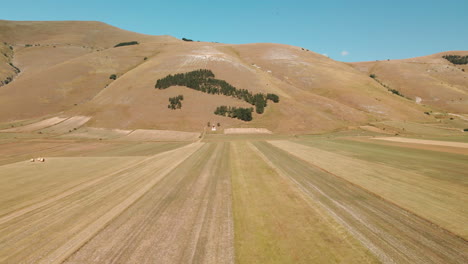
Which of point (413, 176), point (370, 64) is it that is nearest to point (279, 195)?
point (413, 176)

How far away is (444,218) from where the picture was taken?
35.2 feet

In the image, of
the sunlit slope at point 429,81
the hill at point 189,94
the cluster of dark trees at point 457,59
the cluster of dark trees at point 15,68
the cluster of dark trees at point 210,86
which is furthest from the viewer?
the cluster of dark trees at point 457,59

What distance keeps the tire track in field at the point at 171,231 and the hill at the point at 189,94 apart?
44.0 meters

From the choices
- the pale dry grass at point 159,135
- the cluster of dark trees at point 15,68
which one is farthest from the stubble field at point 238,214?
the cluster of dark trees at point 15,68

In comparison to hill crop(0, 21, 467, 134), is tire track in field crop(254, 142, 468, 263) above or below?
below

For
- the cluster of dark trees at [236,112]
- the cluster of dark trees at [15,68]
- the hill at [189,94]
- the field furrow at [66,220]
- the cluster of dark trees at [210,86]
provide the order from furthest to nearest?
the cluster of dark trees at [15,68] < the cluster of dark trees at [210,86] < the hill at [189,94] < the cluster of dark trees at [236,112] < the field furrow at [66,220]

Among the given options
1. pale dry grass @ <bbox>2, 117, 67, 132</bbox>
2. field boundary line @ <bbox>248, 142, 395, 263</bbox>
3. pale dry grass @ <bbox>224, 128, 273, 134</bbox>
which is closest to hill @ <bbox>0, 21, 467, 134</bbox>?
pale dry grass @ <bbox>224, 128, 273, 134</bbox>

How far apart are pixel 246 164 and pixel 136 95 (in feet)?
218

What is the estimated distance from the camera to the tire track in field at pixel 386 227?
26.7 feet

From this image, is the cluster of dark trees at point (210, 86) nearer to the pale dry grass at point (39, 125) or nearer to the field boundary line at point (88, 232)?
the pale dry grass at point (39, 125)

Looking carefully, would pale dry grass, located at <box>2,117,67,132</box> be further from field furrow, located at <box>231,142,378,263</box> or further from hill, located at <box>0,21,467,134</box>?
field furrow, located at <box>231,142,378,263</box>

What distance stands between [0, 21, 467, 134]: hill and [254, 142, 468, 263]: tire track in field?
44.4 meters

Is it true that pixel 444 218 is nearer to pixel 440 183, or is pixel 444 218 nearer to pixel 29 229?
pixel 440 183

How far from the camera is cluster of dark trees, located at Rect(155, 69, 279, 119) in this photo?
235 feet
